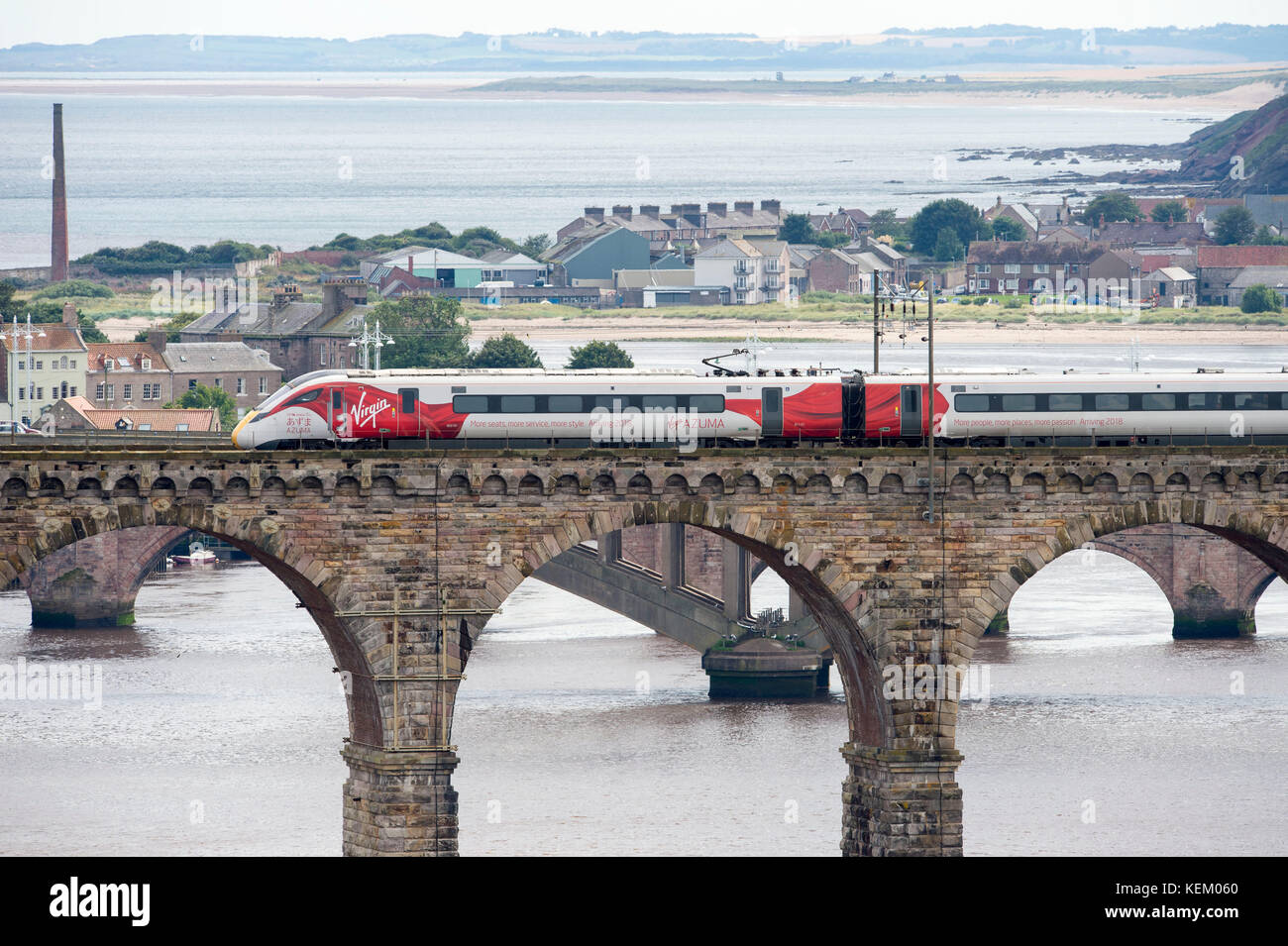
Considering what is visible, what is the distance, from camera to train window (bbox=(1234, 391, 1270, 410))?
267ft

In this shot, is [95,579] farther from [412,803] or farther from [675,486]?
[675,486]

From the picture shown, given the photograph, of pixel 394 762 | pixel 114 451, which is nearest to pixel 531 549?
pixel 394 762

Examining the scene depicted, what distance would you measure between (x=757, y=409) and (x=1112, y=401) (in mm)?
11649

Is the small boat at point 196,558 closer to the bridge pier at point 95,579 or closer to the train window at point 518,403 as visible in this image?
the bridge pier at point 95,579

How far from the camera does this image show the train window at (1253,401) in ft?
267

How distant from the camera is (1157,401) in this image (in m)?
81.1

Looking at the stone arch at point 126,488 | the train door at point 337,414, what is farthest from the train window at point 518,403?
the stone arch at point 126,488

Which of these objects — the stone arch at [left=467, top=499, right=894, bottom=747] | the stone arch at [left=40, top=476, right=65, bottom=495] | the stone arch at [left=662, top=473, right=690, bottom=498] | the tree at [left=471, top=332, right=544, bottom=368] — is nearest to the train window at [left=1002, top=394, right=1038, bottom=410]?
the stone arch at [left=467, top=499, right=894, bottom=747]

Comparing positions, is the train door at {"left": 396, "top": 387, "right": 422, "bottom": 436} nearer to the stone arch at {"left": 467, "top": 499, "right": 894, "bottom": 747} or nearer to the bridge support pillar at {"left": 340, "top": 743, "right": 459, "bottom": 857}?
the stone arch at {"left": 467, "top": 499, "right": 894, "bottom": 747}

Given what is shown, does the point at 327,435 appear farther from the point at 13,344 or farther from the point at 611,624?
the point at 13,344

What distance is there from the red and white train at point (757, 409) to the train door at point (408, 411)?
0.03 m

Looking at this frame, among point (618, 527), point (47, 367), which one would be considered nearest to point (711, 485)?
point (618, 527)

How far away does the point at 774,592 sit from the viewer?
152250mm

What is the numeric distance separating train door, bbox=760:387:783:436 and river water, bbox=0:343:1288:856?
15270mm
